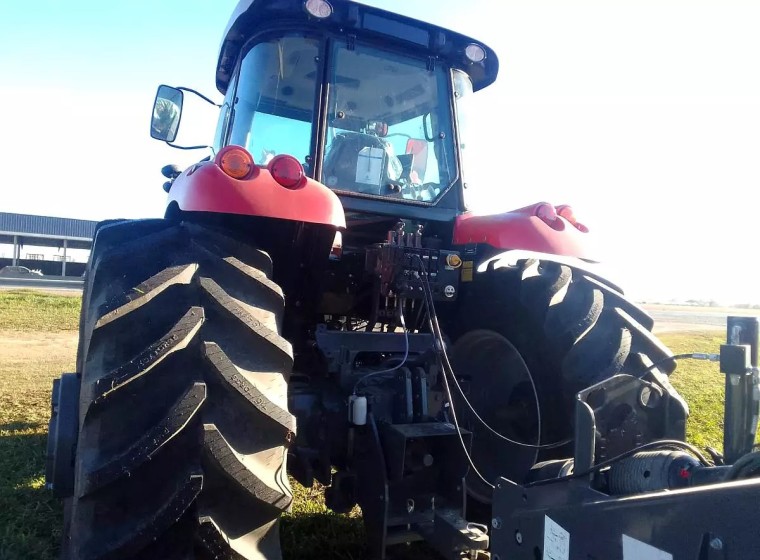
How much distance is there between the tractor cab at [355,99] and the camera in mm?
2945

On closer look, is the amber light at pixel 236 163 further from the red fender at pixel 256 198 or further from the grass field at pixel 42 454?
the grass field at pixel 42 454

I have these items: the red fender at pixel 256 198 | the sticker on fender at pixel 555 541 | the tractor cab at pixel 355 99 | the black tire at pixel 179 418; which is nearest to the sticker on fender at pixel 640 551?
the sticker on fender at pixel 555 541

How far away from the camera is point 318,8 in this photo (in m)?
2.87

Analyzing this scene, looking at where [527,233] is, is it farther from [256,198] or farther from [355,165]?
[256,198]

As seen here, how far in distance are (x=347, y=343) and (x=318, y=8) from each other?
158 cm

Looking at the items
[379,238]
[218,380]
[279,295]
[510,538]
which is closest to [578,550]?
[510,538]

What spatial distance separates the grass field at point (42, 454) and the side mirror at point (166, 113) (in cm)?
220

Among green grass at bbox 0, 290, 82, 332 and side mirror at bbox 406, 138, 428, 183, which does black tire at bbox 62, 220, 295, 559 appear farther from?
green grass at bbox 0, 290, 82, 332

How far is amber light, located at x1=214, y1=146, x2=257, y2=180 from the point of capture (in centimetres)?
224

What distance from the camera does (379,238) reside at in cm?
321

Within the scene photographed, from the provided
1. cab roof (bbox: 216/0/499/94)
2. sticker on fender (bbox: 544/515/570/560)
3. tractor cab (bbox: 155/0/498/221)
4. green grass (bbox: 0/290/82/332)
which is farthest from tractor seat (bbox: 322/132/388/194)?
green grass (bbox: 0/290/82/332)

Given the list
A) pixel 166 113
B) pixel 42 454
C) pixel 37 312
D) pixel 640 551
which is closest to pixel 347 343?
pixel 640 551

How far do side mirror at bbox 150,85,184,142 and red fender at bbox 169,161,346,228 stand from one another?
5.16 feet

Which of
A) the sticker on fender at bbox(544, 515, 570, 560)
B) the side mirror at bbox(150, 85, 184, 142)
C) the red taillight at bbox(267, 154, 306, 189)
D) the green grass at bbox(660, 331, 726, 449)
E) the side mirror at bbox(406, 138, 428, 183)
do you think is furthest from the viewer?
the green grass at bbox(660, 331, 726, 449)
